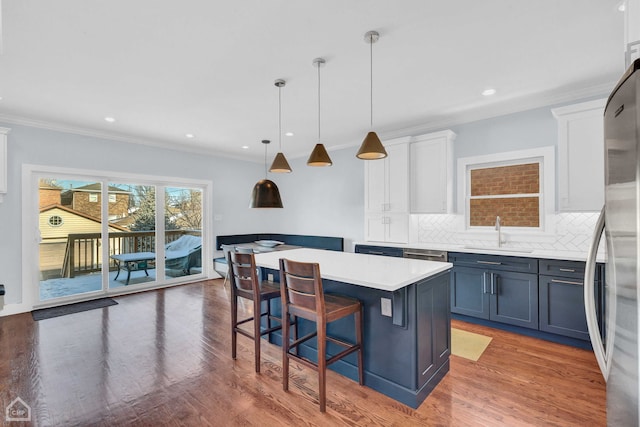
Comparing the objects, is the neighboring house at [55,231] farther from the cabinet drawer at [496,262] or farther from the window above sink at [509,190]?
the window above sink at [509,190]

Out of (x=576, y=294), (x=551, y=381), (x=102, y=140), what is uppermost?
(x=102, y=140)

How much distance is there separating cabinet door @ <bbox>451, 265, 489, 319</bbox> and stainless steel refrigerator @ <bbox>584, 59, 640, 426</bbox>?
2.55m

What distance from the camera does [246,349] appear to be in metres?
3.01

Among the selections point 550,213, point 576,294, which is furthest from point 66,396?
point 550,213

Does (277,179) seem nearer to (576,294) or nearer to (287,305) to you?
(287,305)

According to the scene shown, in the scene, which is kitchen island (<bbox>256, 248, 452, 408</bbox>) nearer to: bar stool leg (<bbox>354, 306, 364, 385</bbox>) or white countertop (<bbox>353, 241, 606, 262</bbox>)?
bar stool leg (<bbox>354, 306, 364, 385</bbox>)

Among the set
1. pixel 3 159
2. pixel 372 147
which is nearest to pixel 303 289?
pixel 372 147

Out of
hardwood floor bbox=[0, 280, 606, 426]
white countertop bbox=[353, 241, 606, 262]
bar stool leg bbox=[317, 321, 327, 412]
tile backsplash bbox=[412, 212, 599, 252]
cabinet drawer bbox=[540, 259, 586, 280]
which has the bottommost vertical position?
hardwood floor bbox=[0, 280, 606, 426]

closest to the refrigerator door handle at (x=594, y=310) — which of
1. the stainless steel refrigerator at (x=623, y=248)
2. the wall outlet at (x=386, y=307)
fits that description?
the stainless steel refrigerator at (x=623, y=248)

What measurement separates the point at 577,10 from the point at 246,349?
12.3 feet

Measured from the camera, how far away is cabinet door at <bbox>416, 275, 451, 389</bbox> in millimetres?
2176

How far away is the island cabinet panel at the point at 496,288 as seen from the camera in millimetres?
3262

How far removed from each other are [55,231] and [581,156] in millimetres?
6749

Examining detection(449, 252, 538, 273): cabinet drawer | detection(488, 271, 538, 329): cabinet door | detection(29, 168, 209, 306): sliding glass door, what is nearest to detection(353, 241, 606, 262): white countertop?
detection(449, 252, 538, 273): cabinet drawer
